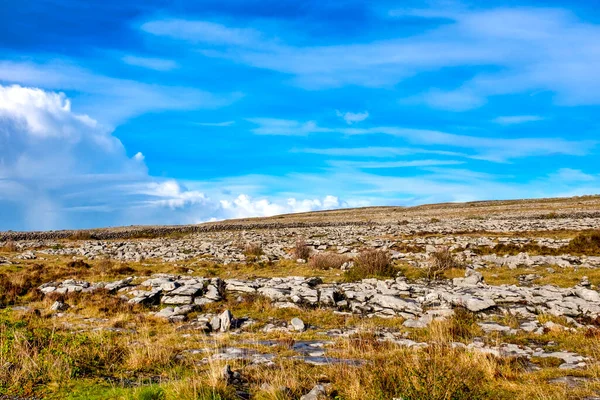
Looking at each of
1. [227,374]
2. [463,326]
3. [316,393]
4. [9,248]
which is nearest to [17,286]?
[227,374]

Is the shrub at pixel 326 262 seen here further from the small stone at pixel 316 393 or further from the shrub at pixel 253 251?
the small stone at pixel 316 393

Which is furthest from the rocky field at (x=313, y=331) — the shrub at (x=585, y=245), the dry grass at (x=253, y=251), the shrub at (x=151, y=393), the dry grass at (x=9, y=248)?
the dry grass at (x=9, y=248)

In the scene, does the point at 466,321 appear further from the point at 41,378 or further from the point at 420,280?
the point at 41,378

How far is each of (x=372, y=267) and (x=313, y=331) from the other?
8616 millimetres

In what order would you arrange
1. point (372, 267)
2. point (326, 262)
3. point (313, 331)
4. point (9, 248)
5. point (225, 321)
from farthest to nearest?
point (9, 248) < point (326, 262) < point (372, 267) < point (225, 321) < point (313, 331)

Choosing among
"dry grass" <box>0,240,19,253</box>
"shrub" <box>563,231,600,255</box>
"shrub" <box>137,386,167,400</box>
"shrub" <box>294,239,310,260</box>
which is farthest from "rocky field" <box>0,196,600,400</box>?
"dry grass" <box>0,240,19,253</box>

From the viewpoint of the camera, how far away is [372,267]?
2006 centimetres

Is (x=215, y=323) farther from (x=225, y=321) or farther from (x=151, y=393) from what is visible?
(x=151, y=393)

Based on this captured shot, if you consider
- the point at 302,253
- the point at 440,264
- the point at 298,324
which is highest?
the point at 302,253

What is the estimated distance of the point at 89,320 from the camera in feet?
44.5

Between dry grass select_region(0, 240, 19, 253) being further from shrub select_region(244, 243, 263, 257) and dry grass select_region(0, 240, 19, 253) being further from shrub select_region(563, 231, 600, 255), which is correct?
shrub select_region(563, 231, 600, 255)

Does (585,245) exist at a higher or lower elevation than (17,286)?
higher

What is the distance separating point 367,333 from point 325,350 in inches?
55.9

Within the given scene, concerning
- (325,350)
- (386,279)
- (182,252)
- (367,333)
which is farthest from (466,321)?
(182,252)
